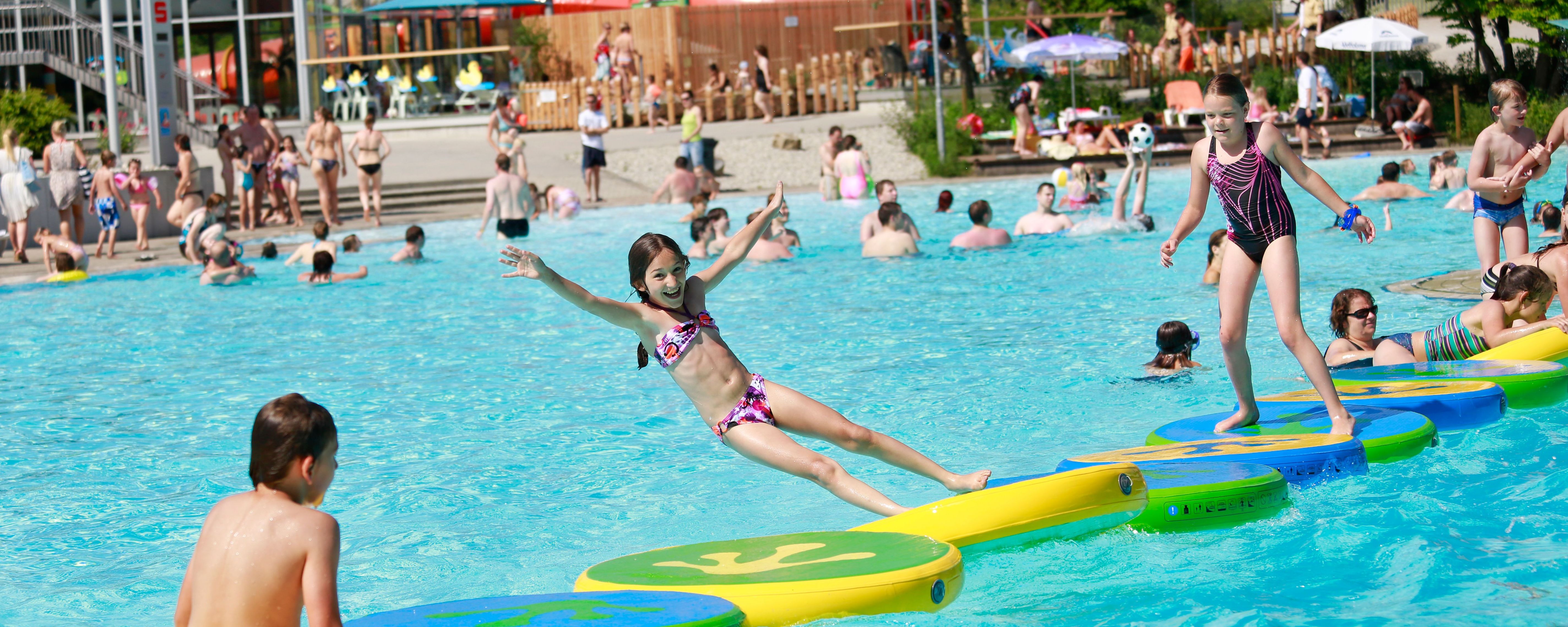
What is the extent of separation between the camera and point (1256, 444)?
558cm

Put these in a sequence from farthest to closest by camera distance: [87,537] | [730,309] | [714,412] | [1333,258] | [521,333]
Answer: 1. [1333,258]
2. [730,309]
3. [521,333]
4. [87,537]
5. [714,412]

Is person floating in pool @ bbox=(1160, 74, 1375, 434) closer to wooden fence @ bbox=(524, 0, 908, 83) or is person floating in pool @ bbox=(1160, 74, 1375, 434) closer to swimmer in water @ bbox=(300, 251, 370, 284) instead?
swimmer in water @ bbox=(300, 251, 370, 284)

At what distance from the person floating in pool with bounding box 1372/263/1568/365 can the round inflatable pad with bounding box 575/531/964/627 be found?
4228mm

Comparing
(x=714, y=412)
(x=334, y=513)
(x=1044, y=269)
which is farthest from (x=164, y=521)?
(x=1044, y=269)

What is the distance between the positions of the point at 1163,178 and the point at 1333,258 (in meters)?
8.13

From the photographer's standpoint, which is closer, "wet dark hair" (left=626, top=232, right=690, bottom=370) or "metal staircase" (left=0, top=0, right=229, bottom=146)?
"wet dark hair" (left=626, top=232, right=690, bottom=370)

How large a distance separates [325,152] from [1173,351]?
13934mm

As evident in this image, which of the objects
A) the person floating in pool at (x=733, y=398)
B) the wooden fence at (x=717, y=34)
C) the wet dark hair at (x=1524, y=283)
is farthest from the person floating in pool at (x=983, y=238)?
the wooden fence at (x=717, y=34)

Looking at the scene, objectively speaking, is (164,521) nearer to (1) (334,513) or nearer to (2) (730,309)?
(1) (334,513)

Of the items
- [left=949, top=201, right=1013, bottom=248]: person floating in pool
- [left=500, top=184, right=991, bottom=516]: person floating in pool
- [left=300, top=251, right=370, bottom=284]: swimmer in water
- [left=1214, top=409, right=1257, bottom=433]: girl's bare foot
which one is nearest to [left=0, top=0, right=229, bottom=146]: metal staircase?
[left=300, top=251, right=370, bottom=284]: swimmer in water

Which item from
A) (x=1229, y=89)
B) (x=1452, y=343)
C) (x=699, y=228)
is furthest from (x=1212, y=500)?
(x=699, y=228)

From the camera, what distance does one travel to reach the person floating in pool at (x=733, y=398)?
188 inches

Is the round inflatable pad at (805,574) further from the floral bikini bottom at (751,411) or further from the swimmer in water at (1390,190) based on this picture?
the swimmer in water at (1390,190)

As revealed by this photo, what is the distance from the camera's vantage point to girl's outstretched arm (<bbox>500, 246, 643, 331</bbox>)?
4469 millimetres
